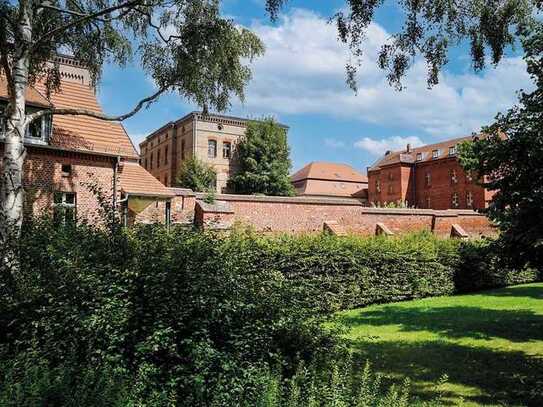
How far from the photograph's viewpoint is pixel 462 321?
11.6m

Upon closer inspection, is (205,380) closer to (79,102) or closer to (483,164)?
(483,164)

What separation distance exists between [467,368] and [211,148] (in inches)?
1749

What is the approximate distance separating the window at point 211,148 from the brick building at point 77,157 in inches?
1173

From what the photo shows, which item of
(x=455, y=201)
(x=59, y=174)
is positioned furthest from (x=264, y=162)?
(x=59, y=174)

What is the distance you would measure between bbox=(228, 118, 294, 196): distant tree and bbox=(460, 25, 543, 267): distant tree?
38.0 metres

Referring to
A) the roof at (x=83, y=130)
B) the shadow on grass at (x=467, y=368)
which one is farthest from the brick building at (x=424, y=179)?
the shadow on grass at (x=467, y=368)

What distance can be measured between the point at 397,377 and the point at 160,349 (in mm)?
3925

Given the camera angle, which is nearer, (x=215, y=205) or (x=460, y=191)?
(x=215, y=205)

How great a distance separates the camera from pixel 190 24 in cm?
1160

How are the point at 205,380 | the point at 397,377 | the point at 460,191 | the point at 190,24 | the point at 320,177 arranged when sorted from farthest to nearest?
the point at 320,177 → the point at 460,191 → the point at 190,24 → the point at 397,377 → the point at 205,380

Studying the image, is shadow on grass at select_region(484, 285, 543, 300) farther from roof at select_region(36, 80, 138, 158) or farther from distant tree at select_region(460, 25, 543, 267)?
roof at select_region(36, 80, 138, 158)

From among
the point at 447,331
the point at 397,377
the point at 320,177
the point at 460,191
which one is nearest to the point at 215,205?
the point at 447,331

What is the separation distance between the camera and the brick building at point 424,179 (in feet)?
159

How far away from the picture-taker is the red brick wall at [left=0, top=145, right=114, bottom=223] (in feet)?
52.5
